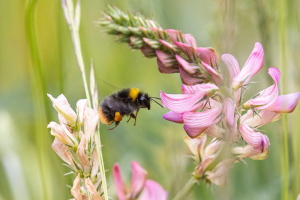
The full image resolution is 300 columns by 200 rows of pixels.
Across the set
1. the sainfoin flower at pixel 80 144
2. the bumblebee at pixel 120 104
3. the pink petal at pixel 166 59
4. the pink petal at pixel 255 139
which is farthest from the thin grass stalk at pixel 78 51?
the bumblebee at pixel 120 104

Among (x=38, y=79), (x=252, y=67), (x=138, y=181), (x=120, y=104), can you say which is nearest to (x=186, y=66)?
(x=252, y=67)

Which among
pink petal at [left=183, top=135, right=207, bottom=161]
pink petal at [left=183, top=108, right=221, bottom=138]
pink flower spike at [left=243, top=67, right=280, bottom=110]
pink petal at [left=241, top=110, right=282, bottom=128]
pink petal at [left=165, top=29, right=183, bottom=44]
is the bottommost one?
pink petal at [left=183, top=135, right=207, bottom=161]

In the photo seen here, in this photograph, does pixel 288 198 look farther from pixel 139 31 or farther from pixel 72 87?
pixel 72 87

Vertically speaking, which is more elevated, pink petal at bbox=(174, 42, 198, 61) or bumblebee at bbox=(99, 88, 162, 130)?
pink petal at bbox=(174, 42, 198, 61)

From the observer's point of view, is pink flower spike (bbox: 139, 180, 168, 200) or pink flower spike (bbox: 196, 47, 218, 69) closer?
pink flower spike (bbox: 139, 180, 168, 200)

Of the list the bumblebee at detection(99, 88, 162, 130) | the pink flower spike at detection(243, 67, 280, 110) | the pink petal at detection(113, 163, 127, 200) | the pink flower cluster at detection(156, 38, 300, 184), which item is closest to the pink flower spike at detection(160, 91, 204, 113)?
the pink flower cluster at detection(156, 38, 300, 184)

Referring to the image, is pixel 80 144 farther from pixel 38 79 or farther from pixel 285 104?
pixel 285 104

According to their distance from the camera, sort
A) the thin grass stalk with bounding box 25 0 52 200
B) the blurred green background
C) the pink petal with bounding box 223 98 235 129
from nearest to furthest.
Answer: the pink petal with bounding box 223 98 235 129 → the thin grass stalk with bounding box 25 0 52 200 → the blurred green background

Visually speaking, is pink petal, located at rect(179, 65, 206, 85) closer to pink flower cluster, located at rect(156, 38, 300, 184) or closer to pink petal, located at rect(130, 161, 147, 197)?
pink flower cluster, located at rect(156, 38, 300, 184)
